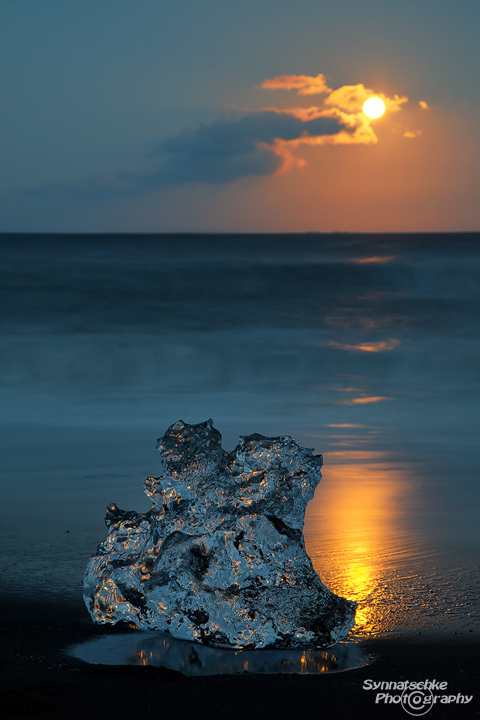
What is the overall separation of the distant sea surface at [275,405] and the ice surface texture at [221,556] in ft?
1.00

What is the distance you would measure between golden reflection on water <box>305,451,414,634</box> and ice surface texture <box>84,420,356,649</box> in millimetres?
304

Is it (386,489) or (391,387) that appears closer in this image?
(386,489)

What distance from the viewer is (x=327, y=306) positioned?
2194 cm

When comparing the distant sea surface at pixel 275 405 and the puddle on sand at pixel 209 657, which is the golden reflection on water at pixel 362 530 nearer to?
the distant sea surface at pixel 275 405

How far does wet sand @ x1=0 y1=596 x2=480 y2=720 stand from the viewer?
99.1 inches

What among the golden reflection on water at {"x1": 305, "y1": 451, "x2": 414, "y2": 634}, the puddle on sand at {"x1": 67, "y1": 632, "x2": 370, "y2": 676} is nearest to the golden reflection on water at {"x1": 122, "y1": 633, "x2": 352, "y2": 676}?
the puddle on sand at {"x1": 67, "y1": 632, "x2": 370, "y2": 676}

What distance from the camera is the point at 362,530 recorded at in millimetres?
4520

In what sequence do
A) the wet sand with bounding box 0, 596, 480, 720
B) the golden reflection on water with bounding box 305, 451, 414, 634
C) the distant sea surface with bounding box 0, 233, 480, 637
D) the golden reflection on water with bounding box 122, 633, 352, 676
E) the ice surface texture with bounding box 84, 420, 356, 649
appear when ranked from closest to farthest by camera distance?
the wet sand with bounding box 0, 596, 480, 720 < the golden reflection on water with bounding box 122, 633, 352, 676 < the ice surface texture with bounding box 84, 420, 356, 649 < the golden reflection on water with bounding box 305, 451, 414, 634 < the distant sea surface with bounding box 0, 233, 480, 637

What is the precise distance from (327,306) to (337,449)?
1549 cm

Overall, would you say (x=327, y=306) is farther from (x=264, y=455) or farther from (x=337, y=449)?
(x=264, y=455)

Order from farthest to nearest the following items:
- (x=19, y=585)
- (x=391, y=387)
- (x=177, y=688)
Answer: (x=391, y=387), (x=19, y=585), (x=177, y=688)

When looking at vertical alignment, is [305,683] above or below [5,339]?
below

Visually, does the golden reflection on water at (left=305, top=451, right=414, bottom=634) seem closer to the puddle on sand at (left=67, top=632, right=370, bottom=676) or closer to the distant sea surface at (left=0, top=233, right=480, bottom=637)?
the distant sea surface at (left=0, top=233, right=480, bottom=637)

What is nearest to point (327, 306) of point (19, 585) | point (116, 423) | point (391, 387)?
point (391, 387)
